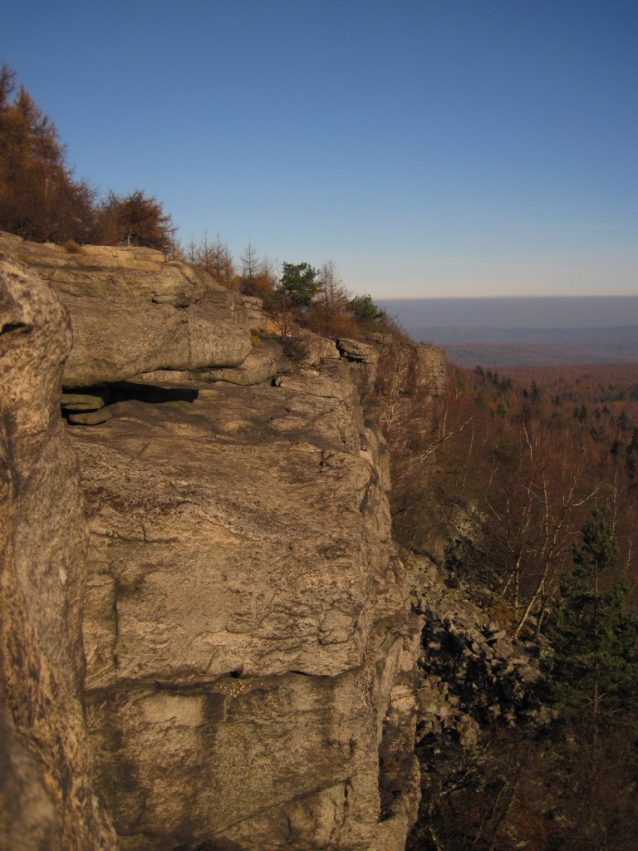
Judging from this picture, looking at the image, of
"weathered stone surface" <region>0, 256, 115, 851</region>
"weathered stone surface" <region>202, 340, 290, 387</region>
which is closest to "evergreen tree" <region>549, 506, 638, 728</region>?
"weathered stone surface" <region>202, 340, 290, 387</region>

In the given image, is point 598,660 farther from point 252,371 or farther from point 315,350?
point 315,350

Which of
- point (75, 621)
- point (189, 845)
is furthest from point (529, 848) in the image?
point (75, 621)

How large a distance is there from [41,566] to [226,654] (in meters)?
2.89

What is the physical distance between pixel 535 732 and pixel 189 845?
12549mm

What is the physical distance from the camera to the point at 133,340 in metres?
8.80

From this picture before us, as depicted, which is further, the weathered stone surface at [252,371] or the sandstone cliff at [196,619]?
the weathered stone surface at [252,371]

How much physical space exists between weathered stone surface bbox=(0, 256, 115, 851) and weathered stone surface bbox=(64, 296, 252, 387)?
2.21 meters

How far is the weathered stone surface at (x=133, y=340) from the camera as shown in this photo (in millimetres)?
8359

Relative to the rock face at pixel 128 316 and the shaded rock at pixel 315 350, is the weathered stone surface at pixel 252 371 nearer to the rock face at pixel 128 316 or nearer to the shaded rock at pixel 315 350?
the rock face at pixel 128 316

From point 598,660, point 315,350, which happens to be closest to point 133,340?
A: point 315,350

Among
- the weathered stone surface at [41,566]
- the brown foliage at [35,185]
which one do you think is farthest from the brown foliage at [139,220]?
the weathered stone surface at [41,566]

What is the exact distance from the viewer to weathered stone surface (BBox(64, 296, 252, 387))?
8.36m

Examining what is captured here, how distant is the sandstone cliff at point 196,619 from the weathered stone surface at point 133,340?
0.11 feet

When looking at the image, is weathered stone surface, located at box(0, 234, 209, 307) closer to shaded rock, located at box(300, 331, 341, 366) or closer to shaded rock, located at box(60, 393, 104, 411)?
shaded rock, located at box(60, 393, 104, 411)
